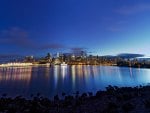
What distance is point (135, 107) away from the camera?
54.7ft

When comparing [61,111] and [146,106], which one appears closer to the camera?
[146,106]

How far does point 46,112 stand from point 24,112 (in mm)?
1520

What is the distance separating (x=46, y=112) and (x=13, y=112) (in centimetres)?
227

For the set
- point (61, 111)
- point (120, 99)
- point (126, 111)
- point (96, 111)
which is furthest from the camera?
point (120, 99)

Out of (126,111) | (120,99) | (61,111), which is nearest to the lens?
(126,111)

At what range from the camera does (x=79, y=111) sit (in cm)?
1769

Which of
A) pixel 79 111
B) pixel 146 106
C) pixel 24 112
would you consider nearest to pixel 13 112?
pixel 24 112

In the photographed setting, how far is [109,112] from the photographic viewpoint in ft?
51.9

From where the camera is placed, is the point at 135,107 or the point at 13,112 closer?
the point at 135,107

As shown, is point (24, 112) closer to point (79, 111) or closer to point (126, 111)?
point (79, 111)

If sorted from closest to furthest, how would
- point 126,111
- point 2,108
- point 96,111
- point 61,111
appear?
point 126,111, point 96,111, point 61,111, point 2,108

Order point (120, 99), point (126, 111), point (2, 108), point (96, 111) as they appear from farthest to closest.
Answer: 1. point (120, 99)
2. point (2, 108)
3. point (96, 111)
4. point (126, 111)

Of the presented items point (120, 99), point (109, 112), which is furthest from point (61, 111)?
point (120, 99)

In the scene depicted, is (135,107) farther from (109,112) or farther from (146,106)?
(109,112)
